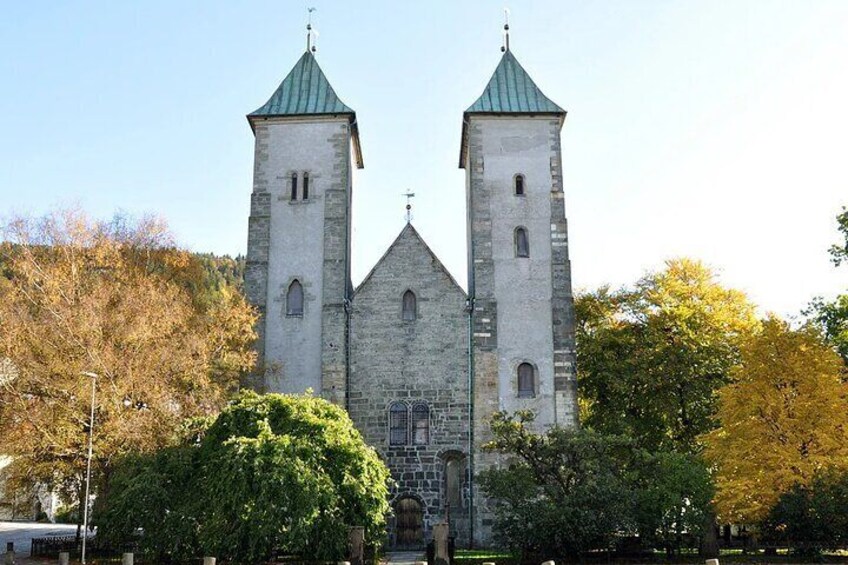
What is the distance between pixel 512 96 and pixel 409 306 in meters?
9.84

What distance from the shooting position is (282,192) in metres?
34.2

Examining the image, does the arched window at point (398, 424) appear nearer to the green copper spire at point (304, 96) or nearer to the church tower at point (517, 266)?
the church tower at point (517, 266)

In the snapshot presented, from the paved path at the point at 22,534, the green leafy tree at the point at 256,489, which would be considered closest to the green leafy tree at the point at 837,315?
the green leafy tree at the point at 256,489

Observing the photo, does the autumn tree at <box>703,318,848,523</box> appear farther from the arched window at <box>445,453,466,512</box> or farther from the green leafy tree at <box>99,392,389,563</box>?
the green leafy tree at <box>99,392,389,563</box>

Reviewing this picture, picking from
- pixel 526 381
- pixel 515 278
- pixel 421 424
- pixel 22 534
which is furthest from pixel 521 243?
pixel 22 534

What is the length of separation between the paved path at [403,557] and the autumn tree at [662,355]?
836 cm

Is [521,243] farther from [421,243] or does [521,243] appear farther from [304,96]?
[304,96]

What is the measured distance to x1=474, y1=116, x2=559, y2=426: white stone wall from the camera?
3181 centimetres

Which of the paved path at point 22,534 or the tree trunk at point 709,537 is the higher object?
the tree trunk at point 709,537

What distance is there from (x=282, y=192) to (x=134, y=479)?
1400cm

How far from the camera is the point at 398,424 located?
1246 inches

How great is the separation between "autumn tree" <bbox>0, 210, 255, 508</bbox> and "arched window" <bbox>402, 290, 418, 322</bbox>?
574 centimetres

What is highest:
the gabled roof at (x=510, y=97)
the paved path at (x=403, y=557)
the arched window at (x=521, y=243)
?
the gabled roof at (x=510, y=97)

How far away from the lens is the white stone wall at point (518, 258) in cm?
3181
